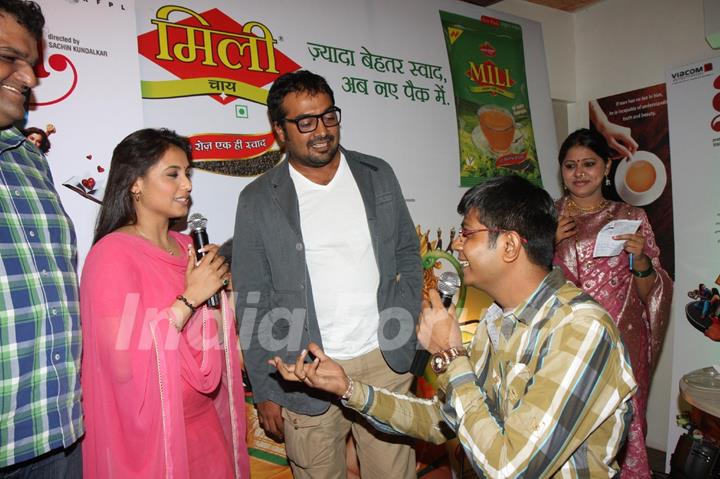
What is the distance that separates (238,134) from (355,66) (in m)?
0.97

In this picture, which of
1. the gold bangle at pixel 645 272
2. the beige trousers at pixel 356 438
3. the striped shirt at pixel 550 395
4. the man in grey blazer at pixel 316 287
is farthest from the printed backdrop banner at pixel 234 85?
the striped shirt at pixel 550 395

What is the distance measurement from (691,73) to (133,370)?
425 centimetres

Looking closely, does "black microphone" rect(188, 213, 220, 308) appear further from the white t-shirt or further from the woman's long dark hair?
the white t-shirt

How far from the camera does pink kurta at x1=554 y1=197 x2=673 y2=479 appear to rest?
117 inches

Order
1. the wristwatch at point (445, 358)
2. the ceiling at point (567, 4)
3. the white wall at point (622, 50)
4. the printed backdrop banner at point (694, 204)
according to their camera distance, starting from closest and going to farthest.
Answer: the wristwatch at point (445, 358)
the printed backdrop banner at point (694, 204)
the white wall at point (622, 50)
the ceiling at point (567, 4)

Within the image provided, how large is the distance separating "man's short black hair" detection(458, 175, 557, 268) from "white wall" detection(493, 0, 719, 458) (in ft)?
10.0

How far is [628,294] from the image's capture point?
9.93 feet

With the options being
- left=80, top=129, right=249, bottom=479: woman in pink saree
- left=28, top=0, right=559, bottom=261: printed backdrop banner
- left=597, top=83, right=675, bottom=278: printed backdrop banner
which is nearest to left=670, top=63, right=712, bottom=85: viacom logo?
left=597, top=83, right=675, bottom=278: printed backdrop banner

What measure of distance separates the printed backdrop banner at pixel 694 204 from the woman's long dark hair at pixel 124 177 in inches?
150

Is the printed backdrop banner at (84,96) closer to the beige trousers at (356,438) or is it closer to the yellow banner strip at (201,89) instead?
the yellow banner strip at (201,89)

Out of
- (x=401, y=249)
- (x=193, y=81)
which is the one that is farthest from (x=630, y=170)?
(x=193, y=81)

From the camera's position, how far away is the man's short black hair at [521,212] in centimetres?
160

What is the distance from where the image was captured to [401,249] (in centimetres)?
258

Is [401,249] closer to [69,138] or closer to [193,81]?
[193,81]
